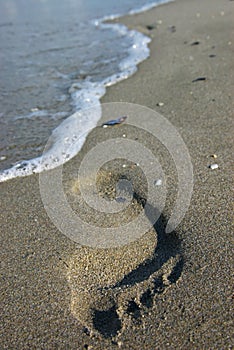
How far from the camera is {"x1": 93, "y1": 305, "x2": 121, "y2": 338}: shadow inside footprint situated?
5.71 feet

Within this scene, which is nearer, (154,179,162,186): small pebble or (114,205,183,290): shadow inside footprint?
(114,205,183,290): shadow inside footprint

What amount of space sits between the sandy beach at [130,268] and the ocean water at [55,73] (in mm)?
298

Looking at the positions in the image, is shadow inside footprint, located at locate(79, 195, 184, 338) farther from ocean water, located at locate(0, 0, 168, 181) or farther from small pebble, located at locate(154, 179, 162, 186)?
ocean water, located at locate(0, 0, 168, 181)

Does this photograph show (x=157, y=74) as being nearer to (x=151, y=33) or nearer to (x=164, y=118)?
(x=164, y=118)

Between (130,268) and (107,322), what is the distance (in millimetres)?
374

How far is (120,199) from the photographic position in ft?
8.47

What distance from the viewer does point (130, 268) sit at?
2.09 meters

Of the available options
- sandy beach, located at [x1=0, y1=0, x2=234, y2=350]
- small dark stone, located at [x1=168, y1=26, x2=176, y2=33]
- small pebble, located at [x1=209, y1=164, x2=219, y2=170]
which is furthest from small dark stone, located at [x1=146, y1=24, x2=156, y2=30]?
small pebble, located at [x1=209, y1=164, x2=219, y2=170]

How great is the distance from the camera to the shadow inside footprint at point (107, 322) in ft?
5.71

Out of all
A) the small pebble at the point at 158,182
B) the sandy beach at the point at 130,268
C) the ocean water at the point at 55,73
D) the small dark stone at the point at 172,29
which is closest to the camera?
the sandy beach at the point at 130,268

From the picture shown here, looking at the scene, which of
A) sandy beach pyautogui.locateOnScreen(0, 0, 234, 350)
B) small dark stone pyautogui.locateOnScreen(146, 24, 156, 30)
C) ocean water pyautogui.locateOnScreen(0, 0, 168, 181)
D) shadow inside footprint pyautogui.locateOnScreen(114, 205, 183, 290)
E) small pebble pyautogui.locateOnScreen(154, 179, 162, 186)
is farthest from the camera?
small dark stone pyautogui.locateOnScreen(146, 24, 156, 30)

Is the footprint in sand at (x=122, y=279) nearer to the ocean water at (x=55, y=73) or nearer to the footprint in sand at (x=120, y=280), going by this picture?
the footprint in sand at (x=120, y=280)

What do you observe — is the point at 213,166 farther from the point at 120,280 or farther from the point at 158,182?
the point at 120,280

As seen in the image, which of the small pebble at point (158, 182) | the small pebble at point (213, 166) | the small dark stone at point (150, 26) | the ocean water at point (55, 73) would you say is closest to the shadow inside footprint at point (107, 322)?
the small pebble at point (158, 182)
